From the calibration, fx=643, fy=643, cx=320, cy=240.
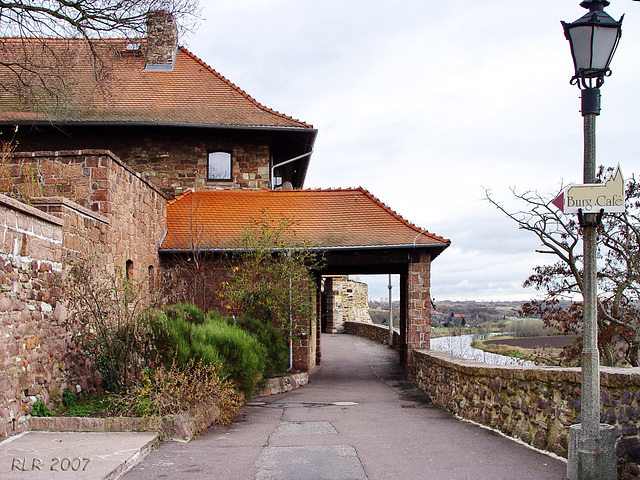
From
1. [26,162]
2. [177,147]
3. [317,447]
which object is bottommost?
[317,447]

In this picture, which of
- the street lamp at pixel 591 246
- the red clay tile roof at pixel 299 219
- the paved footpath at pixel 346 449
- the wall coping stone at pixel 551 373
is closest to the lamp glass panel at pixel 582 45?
the street lamp at pixel 591 246

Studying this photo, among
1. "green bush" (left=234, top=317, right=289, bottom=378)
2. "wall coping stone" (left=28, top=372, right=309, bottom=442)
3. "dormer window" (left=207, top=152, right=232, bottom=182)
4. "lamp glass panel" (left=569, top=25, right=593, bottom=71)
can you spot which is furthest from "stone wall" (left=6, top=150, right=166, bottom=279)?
"lamp glass panel" (left=569, top=25, right=593, bottom=71)

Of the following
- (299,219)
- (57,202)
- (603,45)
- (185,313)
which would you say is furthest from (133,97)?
(603,45)

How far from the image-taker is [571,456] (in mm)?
5512

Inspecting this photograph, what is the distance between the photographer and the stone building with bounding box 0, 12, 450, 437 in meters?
8.02

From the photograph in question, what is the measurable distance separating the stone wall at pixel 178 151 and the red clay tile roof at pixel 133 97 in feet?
1.74

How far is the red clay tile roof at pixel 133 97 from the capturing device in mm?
17797

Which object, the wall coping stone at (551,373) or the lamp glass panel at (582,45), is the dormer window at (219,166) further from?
the lamp glass panel at (582,45)

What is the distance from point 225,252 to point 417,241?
4634 millimetres

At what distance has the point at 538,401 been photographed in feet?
22.6

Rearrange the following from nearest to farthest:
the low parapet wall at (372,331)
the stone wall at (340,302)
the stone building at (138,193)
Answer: the stone building at (138,193) → the low parapet wall at (372,331) → the stone wall at (340,302)

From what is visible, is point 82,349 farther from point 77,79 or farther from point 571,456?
point 77,79

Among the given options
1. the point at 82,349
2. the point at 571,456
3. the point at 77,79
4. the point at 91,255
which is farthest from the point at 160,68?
the point at 571,456

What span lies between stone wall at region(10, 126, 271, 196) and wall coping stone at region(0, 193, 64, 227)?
1029 centimetres
